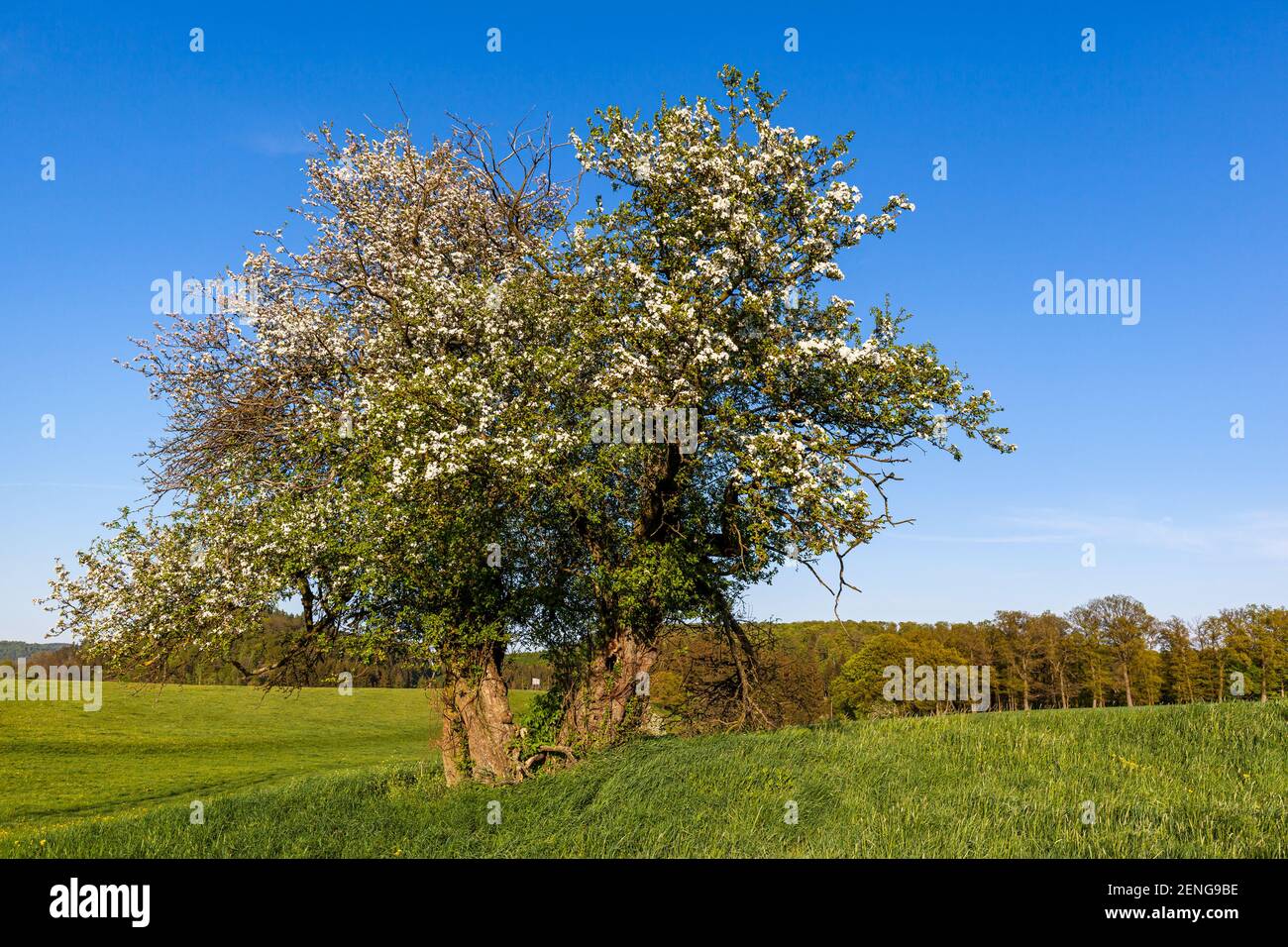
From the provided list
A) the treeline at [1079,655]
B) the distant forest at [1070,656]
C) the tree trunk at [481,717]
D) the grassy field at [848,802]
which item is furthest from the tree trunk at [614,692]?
the treeline at [1079,655]

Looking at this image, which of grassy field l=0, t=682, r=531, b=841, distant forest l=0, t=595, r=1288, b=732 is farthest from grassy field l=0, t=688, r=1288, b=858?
distant forest l=0, t=595, r=1288, b=732

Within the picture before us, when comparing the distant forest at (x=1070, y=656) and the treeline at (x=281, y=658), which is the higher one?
the treeline at (x=281, y=658)

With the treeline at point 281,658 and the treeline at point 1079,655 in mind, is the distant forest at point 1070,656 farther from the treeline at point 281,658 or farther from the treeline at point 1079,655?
the treeline at point 281,658

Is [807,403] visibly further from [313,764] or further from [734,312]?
[313,764]

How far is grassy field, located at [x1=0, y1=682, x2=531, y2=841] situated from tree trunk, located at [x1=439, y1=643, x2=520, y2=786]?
1.37 meters

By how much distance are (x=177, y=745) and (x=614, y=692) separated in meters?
60.1

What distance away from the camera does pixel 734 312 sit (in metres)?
17.4

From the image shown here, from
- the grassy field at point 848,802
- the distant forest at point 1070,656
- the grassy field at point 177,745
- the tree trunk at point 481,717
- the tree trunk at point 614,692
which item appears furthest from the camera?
the distant forest at point 1070,656

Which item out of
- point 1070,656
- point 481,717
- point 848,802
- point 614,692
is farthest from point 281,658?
point 1070,656

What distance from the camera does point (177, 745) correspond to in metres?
66.4

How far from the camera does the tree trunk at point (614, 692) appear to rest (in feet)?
65.5

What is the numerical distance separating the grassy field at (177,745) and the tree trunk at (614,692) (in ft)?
15.5
